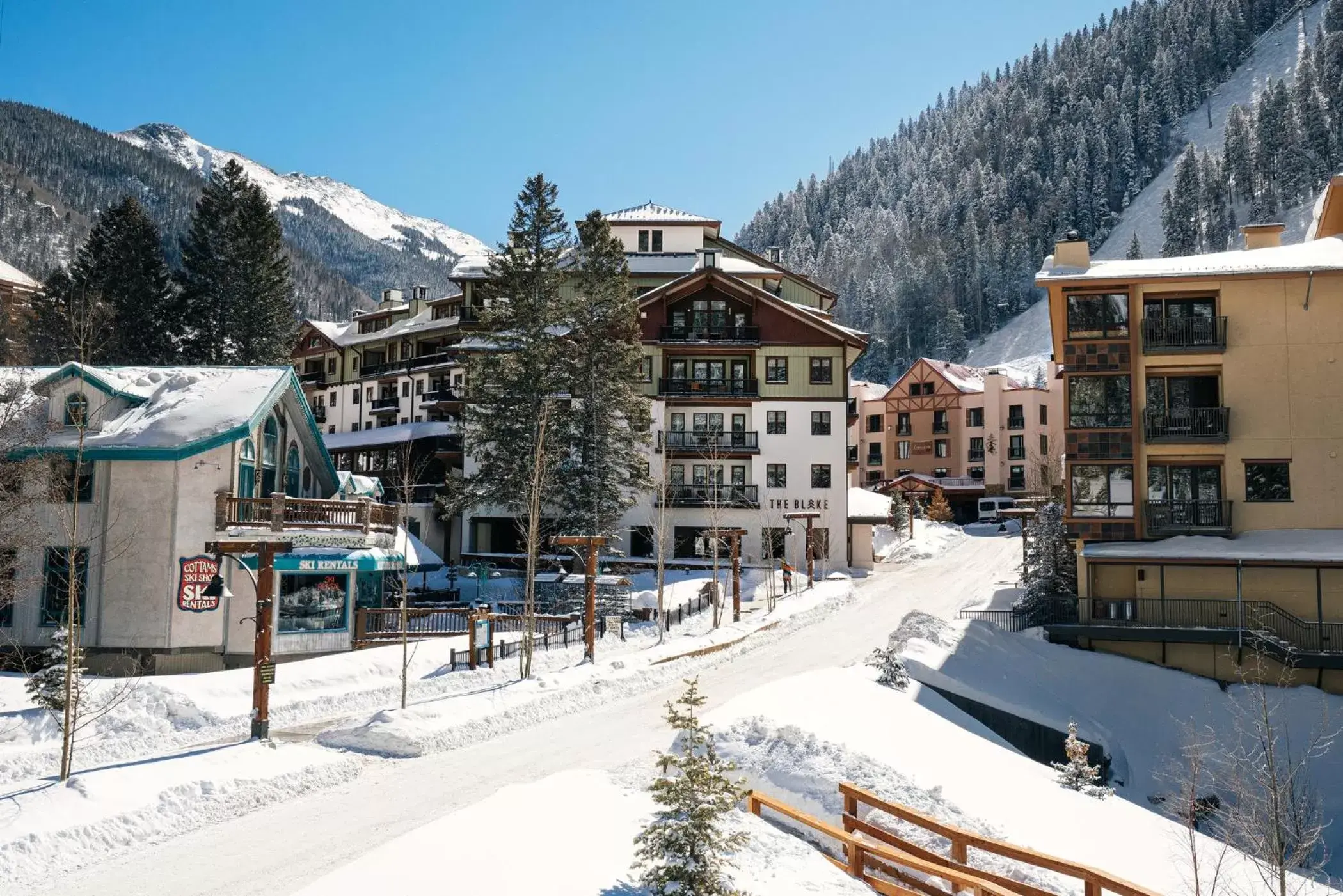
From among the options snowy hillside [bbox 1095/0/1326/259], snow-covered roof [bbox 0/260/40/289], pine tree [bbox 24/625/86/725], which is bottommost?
pine tree [bbox 24/625/86/725]

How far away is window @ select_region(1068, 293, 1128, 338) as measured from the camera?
35500mm

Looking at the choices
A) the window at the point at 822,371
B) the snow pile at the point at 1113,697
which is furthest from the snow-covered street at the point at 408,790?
the window at the point at 822,371

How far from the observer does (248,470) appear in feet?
95.9

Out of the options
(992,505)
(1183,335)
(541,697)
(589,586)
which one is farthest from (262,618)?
(992,505)

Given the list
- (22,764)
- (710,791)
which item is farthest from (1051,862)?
(22,764)

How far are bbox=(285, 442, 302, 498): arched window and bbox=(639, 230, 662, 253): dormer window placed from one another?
34276 mm

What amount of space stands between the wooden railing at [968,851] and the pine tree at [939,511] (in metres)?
64.8

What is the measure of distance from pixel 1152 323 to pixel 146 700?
3325 centimetres

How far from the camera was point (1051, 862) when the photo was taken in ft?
40.3

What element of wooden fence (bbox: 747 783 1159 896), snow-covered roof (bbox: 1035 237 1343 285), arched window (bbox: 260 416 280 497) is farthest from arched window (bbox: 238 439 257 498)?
snow-covered roof (bbox: 1035 237 1343 285)

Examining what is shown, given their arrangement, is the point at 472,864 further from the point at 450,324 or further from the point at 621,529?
the point at 450,324

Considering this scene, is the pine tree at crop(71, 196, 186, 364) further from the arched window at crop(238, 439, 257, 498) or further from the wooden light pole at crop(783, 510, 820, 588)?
the wooden light pole at crop(783, 510, 820, 588)

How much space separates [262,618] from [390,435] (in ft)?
150

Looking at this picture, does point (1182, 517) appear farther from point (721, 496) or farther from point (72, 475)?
point (72, 475)
